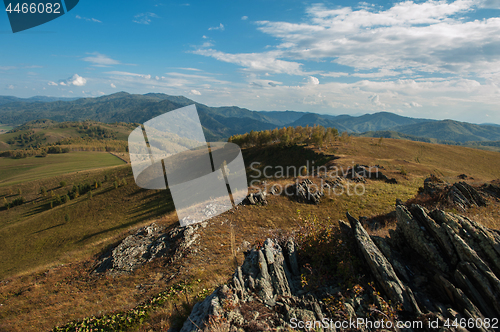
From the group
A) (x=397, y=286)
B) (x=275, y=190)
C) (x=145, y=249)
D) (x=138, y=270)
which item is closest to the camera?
(x=397, y=286)

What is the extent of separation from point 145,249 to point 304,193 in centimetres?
1673

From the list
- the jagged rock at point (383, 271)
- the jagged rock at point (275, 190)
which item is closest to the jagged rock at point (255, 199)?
the jagged rock at point (275, 190)

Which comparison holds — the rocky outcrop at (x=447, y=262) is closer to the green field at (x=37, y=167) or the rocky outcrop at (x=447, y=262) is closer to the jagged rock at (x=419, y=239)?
the jagged rock at (x=419, y=239)

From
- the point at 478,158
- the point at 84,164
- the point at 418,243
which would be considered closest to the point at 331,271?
the point at 418,243

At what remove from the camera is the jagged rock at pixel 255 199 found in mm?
20366

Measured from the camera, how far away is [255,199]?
68.7ft

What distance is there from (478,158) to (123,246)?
11945 cm

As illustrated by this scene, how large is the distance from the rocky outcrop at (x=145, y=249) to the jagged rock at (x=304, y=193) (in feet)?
37.6

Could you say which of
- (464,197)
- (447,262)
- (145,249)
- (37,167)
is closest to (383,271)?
(447,262)

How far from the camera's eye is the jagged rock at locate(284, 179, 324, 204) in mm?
22066

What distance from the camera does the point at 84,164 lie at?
14825 centimetres

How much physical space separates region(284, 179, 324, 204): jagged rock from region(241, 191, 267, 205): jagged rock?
3.87 m

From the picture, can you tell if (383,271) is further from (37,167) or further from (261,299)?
(37,167)
